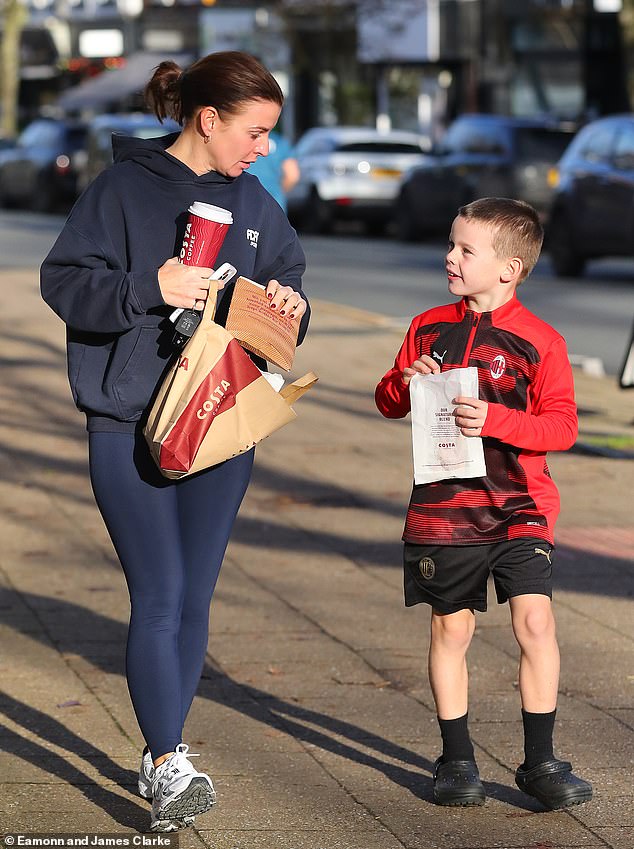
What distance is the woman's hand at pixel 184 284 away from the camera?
3.93 meters

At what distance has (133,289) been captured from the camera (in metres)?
3.96

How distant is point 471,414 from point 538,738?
85 centimetres

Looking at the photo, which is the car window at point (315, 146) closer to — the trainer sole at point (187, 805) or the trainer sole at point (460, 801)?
the trainer sole at point (460, 801)

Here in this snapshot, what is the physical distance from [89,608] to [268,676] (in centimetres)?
108

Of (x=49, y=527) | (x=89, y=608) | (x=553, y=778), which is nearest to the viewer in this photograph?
(x=553, y=778)

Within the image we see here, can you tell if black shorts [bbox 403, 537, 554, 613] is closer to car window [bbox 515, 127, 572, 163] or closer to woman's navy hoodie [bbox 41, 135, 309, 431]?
woman's navy hoodie [bbox 41, 135, 309, 431]

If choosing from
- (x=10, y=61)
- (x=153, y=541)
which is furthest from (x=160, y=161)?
(x=10, y=61)

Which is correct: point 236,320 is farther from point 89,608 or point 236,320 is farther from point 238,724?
point 89,608

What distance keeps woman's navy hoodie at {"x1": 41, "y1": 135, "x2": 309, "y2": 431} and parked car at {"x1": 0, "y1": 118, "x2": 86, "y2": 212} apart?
101ft

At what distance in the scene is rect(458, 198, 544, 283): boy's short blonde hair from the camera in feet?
14.1

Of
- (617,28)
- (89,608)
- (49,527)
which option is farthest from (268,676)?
(617,28)

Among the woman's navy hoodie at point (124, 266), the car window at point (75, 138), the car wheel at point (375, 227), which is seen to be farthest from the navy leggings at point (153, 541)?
the car window at point (75, 138)

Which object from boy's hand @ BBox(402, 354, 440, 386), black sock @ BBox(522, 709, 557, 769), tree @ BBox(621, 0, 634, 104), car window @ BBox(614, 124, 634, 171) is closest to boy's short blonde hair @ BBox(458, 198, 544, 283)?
boy's hand @ BBox(402, 354, 440, 386)

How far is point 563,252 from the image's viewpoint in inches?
776
